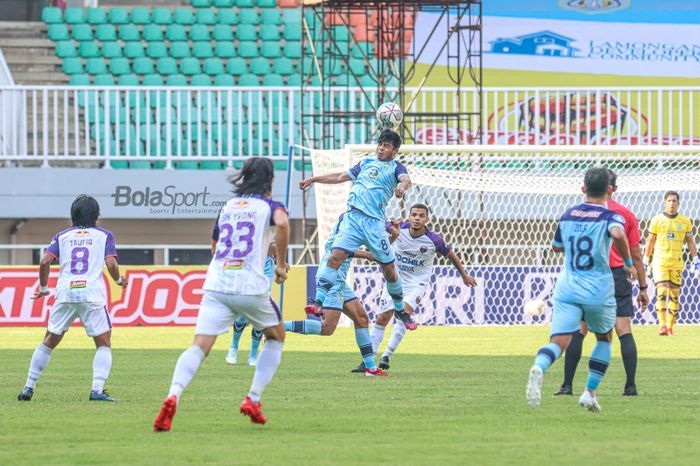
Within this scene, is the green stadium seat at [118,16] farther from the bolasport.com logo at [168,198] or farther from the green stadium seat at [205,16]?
the bolasport.com logo at [168,198]

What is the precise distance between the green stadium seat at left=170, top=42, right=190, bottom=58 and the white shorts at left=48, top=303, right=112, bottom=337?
20.4m

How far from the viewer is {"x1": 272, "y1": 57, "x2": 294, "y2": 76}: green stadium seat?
30516 millimetres

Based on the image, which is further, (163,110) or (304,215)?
(163,110)

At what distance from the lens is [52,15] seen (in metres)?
31.6

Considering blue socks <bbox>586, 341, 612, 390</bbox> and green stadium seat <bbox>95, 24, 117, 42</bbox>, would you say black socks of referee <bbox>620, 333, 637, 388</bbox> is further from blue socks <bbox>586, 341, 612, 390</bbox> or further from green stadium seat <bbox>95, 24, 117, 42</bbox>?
green stadium seat <bbox>95, 24, 117, 42</bbox>

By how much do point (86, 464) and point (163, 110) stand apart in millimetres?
22457

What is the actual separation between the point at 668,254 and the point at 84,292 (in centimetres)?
1213

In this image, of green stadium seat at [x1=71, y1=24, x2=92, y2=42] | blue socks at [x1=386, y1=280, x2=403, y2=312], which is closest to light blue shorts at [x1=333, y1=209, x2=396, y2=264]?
blue socks at [x1=386, y1=280, x2=403, y2=312]

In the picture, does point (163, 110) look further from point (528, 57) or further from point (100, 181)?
point (528, 57)

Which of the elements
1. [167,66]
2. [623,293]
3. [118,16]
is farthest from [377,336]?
[118,16]

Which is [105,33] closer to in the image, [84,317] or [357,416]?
[84,317]

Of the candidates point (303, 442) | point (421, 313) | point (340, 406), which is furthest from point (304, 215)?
point (303, 442)

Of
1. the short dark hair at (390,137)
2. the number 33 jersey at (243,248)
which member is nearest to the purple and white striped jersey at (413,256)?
the short dark hair at (390,137)

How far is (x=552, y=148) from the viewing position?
22891 millimetres
